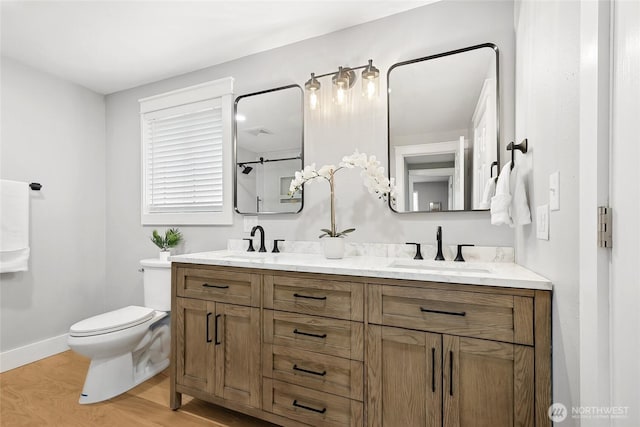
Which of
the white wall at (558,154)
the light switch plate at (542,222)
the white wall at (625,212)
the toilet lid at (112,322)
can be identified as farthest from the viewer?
the toilet lid at (112,322)

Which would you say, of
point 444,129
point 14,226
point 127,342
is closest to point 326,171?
point 444,129

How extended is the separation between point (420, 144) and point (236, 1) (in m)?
1.38

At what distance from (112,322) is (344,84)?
2.15 m

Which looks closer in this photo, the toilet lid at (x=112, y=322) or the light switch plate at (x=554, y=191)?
the light switch plate at (x=554, y=191)

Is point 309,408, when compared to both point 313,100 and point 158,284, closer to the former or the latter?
point 158,284

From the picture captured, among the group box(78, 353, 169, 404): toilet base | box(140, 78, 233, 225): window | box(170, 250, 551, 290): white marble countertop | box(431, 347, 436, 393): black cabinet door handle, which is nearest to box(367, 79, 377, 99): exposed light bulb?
box(170, 250, 551, 290): white marble countertop

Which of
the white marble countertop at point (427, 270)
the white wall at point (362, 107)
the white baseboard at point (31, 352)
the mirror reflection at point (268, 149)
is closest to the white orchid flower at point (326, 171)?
the white wall at point (362, 107)

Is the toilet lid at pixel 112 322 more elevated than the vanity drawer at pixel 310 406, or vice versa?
the toilet lid at pixel 112 322

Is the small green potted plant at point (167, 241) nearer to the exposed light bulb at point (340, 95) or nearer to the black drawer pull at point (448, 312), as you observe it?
the exposed light bulb at point (340, 95)

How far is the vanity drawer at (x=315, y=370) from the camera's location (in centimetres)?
142

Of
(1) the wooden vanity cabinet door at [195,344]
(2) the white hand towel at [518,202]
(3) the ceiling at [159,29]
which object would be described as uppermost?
(3) the ceiling at [159,29]

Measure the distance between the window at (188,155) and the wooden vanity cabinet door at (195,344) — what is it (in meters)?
0.81

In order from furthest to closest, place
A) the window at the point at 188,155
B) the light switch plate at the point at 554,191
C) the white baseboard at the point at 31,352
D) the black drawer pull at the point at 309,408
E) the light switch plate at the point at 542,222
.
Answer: the window at the point at 188,155, the white baseboard at the point at 31,352, the black drawer pull at the point at 309,408, the light switch plate at the point at 542,222, the light switch plate at the point at 554,191

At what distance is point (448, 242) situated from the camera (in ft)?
5.96
